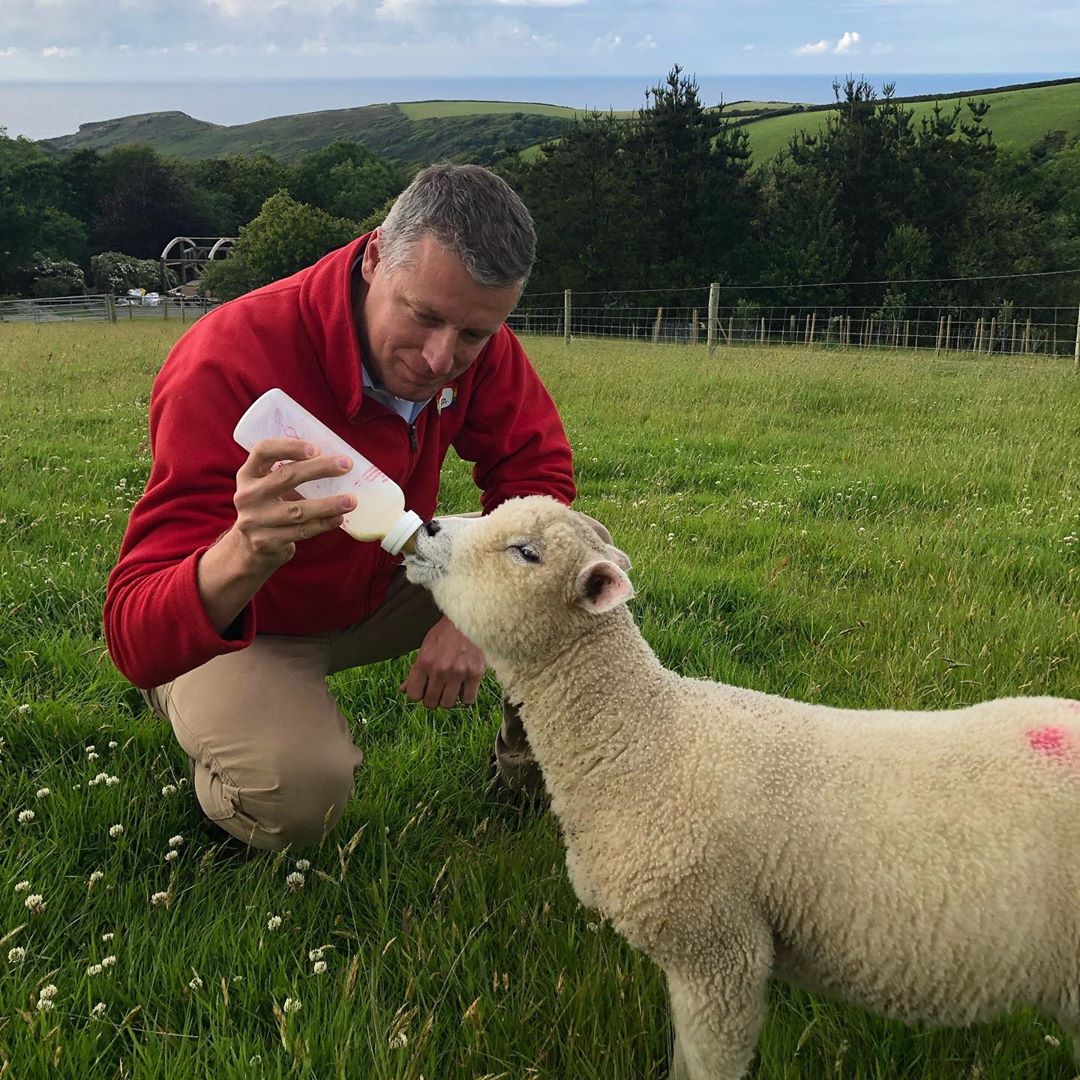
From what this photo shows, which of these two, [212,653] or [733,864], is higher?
[212,653]

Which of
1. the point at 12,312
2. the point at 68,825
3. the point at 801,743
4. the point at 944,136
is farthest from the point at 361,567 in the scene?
the point at 944,136

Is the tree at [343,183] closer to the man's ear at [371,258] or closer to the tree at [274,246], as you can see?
the tree at [274,246]

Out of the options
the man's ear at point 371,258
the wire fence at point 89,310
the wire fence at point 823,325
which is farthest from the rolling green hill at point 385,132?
the man's ear at point 371,258

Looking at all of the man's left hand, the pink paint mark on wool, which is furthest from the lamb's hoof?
the pink paint mark on wool

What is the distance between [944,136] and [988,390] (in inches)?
1706

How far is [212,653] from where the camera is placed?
85.0 inches

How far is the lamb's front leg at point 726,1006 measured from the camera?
197 cm

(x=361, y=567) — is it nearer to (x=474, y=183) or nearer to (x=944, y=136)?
(x=474, y=183)

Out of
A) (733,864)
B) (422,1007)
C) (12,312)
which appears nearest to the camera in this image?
(733,864)

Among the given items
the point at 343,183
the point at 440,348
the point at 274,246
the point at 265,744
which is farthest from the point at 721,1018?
the point at 343,183

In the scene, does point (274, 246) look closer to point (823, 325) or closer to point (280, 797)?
point (823, 325)

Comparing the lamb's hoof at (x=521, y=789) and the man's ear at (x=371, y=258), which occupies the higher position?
the man's ear at (x=371, y=258)

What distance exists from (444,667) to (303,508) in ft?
3.66

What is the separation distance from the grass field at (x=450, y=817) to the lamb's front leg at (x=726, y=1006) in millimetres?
143
